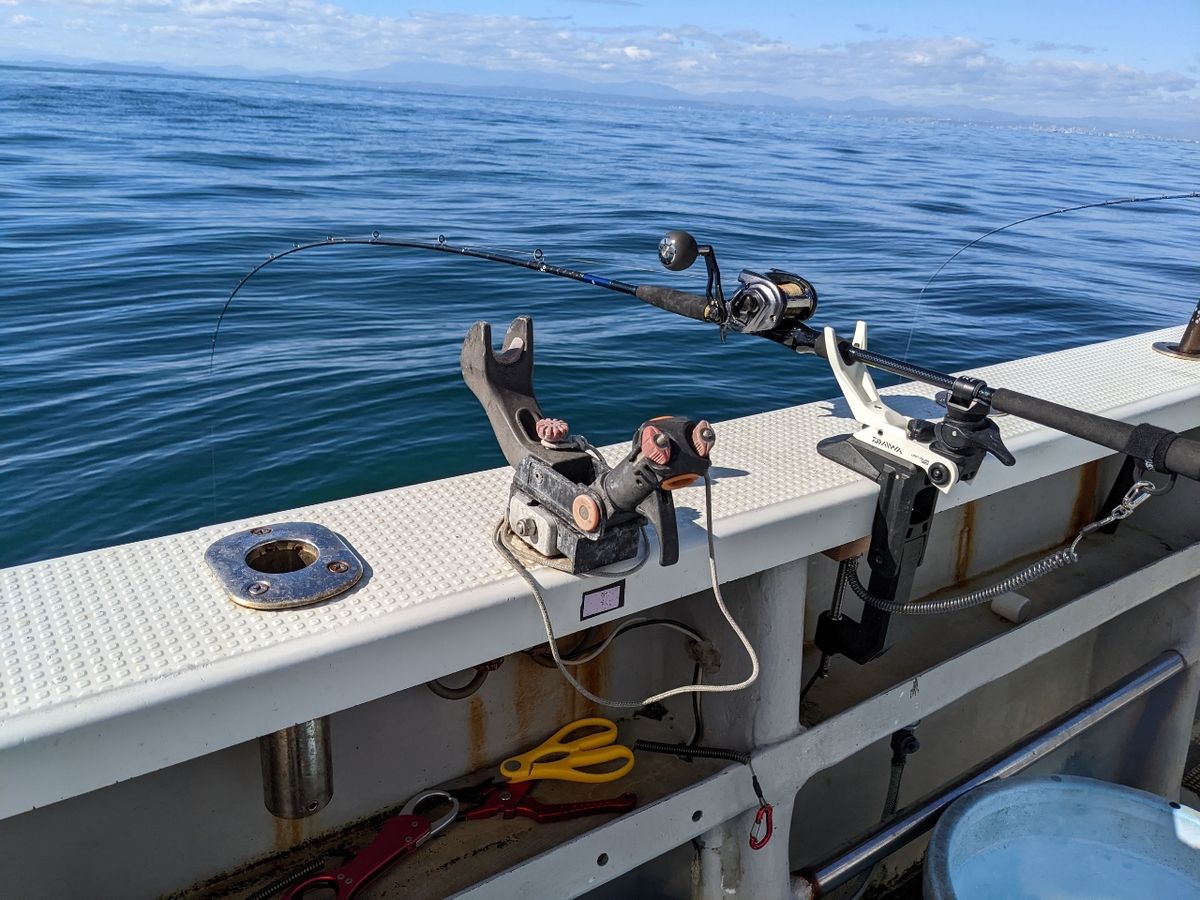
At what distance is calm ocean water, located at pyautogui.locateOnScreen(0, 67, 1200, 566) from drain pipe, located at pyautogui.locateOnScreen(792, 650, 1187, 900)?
9.92 ft

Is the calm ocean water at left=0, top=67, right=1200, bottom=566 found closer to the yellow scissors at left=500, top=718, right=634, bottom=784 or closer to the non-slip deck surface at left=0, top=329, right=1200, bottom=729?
the yellow scissors at left=500, top=718, right=634, bottom=784

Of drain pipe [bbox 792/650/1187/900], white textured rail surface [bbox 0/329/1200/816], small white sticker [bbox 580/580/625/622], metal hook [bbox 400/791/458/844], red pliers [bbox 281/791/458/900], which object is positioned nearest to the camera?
white textured rail surface [bbox 0/329/1200/816]

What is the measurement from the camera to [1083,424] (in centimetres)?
175

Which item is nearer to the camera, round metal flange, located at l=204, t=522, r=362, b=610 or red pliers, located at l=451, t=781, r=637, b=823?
round metal flange, located at l=204, t=522, r=362, b=610

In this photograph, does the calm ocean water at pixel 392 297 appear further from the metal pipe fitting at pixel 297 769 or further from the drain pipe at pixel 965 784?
the drain pipe at pixel 965 784

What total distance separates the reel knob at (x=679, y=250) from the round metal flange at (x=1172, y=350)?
2.09 metres

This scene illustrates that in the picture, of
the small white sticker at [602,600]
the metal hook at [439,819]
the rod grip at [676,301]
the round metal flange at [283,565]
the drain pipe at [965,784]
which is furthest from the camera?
the drain pipe at [965,784]

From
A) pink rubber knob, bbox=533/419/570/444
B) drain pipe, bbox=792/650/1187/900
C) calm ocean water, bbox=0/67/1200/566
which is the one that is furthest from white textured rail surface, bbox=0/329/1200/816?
calm ocean water, bbox=0/67/1200/566

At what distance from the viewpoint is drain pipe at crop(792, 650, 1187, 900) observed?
239 centimetres

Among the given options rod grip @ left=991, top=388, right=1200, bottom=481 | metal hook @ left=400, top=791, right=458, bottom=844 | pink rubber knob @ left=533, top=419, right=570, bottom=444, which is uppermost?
rod grip @ left=991, top=388, right=1200, bottom=481

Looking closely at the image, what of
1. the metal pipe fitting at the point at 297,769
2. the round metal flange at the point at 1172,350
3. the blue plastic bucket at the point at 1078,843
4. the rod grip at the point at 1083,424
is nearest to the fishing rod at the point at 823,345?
the rod grip at the point at 1083,424

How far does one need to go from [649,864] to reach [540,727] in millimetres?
479

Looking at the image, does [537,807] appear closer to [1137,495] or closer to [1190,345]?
[1137,495]

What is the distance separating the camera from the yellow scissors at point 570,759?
2.26 m
